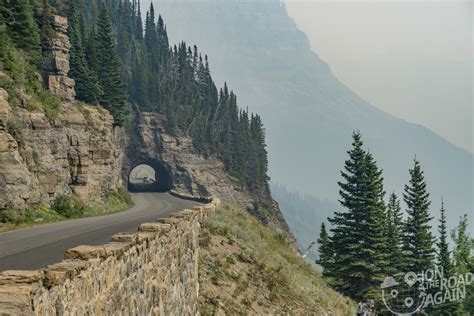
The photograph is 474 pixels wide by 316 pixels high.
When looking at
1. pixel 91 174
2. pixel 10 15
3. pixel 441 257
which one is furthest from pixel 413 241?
pixel 10 15

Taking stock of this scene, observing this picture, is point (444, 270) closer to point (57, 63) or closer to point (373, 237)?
point (373, 237)

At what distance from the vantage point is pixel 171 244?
12469 mm

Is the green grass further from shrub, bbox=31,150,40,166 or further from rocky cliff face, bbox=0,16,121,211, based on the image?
shrub, bbox=31,150,40,166

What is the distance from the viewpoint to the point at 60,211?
104ft

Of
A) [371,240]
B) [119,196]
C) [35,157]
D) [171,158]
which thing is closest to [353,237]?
[371,240]

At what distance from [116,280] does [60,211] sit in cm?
2658

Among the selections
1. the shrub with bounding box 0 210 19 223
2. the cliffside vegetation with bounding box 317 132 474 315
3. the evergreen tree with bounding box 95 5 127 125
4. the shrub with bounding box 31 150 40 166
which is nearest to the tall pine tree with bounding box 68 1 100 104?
the evergreen tree with bounding box 95 5 127 125

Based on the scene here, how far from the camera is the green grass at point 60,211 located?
952 inches

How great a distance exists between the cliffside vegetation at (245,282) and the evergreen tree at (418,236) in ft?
91.6

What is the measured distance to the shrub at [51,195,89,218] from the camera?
31.7 m

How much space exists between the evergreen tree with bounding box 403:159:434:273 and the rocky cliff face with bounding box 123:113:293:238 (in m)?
49.7

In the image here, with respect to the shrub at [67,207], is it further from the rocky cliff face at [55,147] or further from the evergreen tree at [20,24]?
the evergreen tree at [20,24]

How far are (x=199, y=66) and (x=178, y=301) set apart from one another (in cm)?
12511

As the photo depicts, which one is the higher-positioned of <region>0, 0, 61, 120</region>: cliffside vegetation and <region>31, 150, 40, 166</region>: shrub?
<region>0, 0, 61, 120</region>: cliffside vegetation
